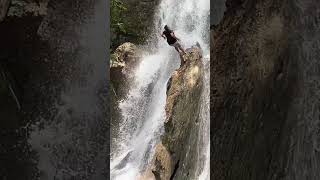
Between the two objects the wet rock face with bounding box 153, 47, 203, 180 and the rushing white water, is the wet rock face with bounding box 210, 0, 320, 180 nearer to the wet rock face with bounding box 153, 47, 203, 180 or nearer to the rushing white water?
the wet rock face with bounding box 153, 47, 203, 180

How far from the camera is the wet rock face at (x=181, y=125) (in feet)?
15.1

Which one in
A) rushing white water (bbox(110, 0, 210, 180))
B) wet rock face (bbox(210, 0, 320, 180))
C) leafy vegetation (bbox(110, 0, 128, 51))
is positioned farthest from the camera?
leafy vegetation (bbox(110, 0, 128, 51))

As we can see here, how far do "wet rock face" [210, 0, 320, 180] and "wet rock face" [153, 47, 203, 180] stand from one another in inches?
104

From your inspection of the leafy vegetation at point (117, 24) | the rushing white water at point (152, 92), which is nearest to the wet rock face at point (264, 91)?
the rushing white water at point (152, 92)

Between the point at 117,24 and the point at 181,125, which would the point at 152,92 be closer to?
the point at 117,24

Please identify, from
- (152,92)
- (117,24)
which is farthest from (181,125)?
(117,24)

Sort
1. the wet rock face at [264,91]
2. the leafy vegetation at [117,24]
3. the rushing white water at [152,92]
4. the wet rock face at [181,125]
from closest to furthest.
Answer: the wet rock face at [264,91], the wet rock face at [181,125], the rushing white water at [152,92], the leafy vegetation at [117,24]

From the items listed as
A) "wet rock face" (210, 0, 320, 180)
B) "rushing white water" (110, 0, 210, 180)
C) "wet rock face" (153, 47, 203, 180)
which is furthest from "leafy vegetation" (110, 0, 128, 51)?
"wet rock face" (210, 0, 320, 180)

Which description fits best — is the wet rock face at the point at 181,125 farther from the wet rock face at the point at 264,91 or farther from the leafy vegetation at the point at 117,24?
the wet rock face at the point at 264,91

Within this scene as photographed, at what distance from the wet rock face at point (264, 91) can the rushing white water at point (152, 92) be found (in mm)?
3530

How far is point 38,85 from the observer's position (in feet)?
5.26

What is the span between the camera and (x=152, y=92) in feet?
21.1

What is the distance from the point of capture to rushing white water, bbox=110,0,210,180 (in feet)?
18.6

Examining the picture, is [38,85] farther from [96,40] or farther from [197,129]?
[197,129]
